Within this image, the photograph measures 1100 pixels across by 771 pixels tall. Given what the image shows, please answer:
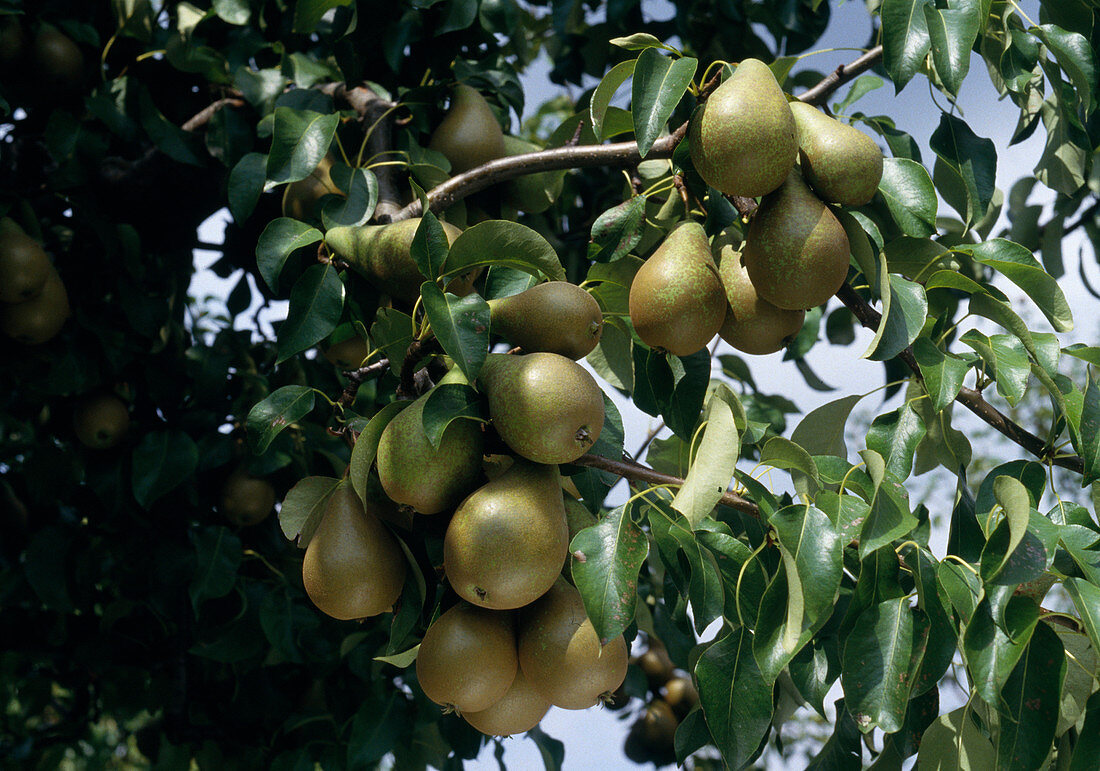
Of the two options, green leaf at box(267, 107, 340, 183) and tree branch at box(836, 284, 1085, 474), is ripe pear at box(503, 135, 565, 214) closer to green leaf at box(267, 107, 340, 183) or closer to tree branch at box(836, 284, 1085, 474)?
green leaf at box(267, 107, 340, 183)

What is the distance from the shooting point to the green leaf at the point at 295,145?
1330 millimetres

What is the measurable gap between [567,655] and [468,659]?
0.09 m

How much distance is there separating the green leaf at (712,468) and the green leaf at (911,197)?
33cm

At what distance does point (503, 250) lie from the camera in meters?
0.93

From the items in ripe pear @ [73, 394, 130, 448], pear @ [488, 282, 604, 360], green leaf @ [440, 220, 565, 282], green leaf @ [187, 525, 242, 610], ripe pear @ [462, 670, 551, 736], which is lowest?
green leaf @ [187, 525, 242, 610]

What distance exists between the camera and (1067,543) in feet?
2.93

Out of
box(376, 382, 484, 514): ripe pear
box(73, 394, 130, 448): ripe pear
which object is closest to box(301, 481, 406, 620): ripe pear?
box(376, 382, 484, 514): ripe pear

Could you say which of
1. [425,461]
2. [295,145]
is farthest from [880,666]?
[295,145]

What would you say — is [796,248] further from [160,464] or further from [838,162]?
[160,464]

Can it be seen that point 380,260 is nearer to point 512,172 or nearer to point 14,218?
point 512,172

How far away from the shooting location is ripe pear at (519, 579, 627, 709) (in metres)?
0.85

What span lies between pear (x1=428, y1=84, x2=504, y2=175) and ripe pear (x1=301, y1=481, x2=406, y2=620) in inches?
33.4

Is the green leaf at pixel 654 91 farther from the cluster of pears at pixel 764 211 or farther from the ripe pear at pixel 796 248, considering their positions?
the ripe pear at pixel 796 248

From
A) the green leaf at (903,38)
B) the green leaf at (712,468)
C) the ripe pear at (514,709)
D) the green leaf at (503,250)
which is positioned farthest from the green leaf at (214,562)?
the green leaf at (903,38)
